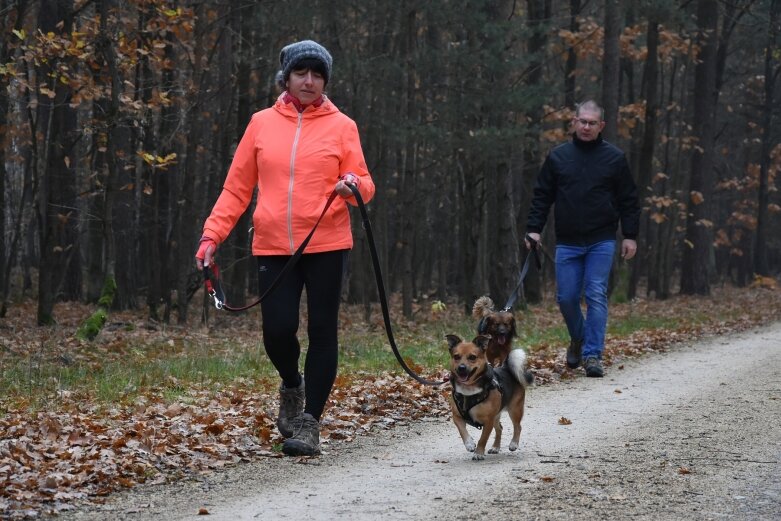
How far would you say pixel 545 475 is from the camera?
6098 millimetres

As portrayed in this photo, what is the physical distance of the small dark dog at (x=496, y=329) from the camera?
8.26 meters

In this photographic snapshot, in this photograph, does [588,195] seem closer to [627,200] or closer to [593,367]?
[627,200]

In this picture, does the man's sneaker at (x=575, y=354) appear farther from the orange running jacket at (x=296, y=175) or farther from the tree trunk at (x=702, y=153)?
the tree trunk at (x=702, y=153)

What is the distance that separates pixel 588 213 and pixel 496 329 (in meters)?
3.03

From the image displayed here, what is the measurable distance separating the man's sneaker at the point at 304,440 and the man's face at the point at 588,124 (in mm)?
5329

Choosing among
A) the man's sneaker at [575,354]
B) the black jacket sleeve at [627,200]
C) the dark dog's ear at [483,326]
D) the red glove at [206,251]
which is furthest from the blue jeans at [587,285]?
the red glove at [206,251]

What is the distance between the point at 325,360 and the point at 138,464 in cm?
137

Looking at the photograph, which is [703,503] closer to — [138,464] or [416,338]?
[138,464]

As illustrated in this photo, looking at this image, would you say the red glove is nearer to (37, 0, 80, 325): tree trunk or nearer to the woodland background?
the woodland background

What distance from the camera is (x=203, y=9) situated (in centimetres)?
2138

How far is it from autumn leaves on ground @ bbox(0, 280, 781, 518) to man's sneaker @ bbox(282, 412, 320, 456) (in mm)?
290

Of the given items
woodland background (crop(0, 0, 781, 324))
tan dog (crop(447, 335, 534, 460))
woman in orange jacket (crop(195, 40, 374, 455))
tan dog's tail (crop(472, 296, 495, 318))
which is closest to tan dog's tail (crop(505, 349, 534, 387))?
tan dog (crop(447, 335, 534, 460))

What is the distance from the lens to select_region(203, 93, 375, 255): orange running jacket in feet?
21.3

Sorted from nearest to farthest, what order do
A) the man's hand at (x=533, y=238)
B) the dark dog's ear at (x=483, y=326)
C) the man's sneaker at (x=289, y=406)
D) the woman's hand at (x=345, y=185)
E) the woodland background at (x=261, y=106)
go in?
the woman's hand at (x=345, y=185)
the man's sneaker at (x=289, y=406)
the dark dog's ear at (x=483, y=326)
the man's hand at (x=533, y=238)
the woodland background at (x=261, y=106)
